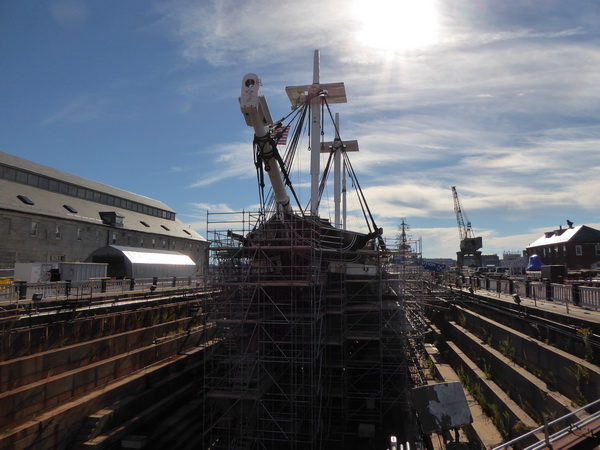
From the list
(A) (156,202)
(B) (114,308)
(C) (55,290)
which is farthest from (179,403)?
(A) (156,202)

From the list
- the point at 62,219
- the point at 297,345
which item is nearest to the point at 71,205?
the point at 62,219

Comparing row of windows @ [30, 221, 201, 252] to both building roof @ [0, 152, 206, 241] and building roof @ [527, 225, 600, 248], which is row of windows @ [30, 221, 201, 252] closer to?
building roof @ [0, 152, 206, 241]

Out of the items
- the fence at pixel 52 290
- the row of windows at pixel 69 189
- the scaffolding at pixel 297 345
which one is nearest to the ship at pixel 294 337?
the scaffolding at pixel 297 345

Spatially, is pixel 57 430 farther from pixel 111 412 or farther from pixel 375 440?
pixel 375 440

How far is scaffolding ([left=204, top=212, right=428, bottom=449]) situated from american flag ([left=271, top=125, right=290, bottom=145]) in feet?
13.6

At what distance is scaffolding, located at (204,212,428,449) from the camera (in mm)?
12367

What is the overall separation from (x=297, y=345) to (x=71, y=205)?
94.0 feet

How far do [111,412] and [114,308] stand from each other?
5.68m

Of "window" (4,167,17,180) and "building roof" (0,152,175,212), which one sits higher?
"building roof" (0,152,175,212)

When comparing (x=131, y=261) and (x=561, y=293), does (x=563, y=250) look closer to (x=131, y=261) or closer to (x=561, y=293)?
(x=561, y=293)

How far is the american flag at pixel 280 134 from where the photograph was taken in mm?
17239

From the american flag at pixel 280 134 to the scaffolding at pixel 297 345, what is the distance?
414 centimetres

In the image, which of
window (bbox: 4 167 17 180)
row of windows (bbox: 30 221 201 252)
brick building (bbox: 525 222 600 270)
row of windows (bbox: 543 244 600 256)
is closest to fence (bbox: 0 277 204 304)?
row of windows (bbox: 30 221 201 252)

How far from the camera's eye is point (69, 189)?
35.4 metres
